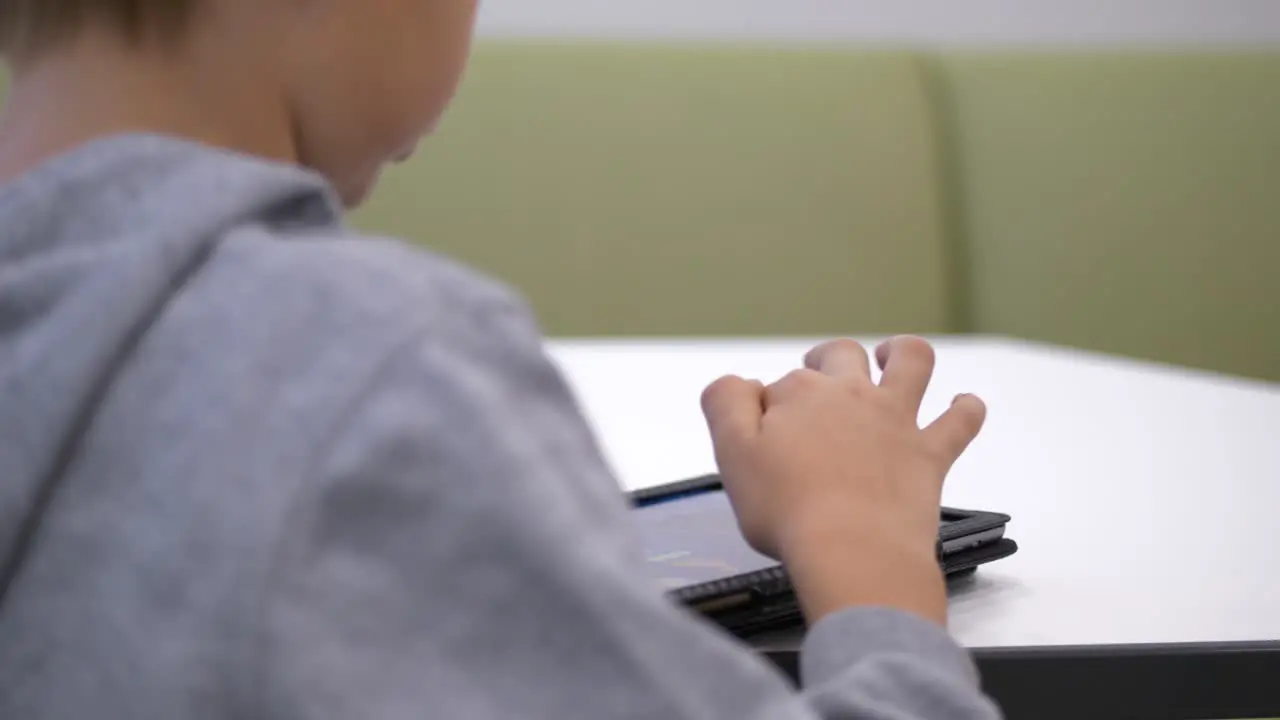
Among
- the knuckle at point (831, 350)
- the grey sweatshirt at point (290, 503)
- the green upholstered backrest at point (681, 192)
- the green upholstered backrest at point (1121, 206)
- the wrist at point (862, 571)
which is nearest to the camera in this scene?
the grey sweatshirt at point (290, 503)

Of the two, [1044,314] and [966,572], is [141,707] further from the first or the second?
[1044,314]

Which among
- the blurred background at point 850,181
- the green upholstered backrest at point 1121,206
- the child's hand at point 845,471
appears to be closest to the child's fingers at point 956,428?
the child's hand at point 845,471

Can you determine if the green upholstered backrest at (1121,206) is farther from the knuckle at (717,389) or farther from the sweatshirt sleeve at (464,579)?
the sweatshirt sleeve at (464,579)

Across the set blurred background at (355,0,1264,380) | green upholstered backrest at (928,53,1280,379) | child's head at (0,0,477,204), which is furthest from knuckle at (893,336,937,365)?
green upholstered backrest at (928,53,1280,379)

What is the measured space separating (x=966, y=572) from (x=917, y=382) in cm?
7

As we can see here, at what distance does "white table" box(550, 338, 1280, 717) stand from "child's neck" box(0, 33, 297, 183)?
259 millimetres

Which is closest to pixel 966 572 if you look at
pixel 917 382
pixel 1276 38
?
pixel 917 382

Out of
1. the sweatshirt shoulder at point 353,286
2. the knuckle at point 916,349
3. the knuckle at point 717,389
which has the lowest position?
the knuckle at point 916,349

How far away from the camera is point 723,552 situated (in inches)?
20.4

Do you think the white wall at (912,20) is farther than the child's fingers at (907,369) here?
Yes

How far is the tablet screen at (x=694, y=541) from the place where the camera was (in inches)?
19.2

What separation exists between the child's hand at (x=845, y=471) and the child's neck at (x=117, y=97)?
0.60 ft

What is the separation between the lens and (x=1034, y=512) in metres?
0.65

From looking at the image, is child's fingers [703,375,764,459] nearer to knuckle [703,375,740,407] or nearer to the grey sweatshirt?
knuckle [703,375,740,407]
